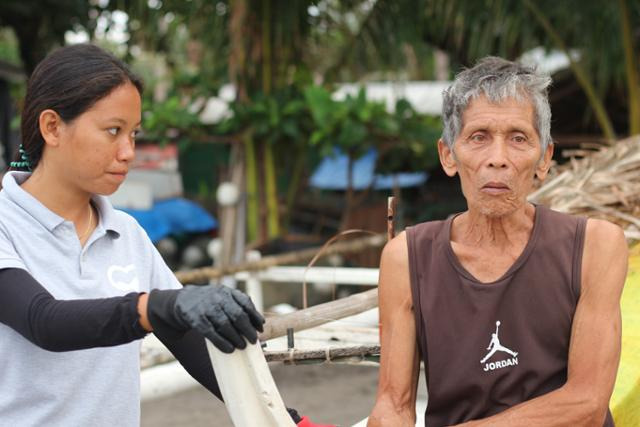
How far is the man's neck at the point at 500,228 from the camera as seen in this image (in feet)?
5.92

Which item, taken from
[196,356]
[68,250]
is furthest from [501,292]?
[68,250]

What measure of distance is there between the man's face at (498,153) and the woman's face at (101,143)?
70 cm

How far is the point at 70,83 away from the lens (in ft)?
4.87

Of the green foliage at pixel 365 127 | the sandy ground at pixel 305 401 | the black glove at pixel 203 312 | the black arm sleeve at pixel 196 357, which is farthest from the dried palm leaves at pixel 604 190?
the green foliage at pixel 365 127

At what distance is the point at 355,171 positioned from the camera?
35.5 feet

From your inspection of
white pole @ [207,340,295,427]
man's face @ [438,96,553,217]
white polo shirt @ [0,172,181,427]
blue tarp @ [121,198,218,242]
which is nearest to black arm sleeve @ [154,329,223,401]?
white polo shirt @ [0,172,181,427]

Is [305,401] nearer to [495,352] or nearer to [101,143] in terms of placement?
[495,352]

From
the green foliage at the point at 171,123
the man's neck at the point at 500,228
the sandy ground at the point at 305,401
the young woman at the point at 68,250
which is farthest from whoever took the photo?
the green foliage at the point at 171,123

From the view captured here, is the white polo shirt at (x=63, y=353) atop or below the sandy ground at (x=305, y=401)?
atop

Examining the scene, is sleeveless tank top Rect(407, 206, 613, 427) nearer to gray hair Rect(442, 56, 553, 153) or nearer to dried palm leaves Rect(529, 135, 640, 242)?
gray hair Rect(442, 56, 553, 153)

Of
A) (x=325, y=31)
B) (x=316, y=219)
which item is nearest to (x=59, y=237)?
(x=325, y=31)

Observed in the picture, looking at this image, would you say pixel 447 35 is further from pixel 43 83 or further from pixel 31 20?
pixel 43 83

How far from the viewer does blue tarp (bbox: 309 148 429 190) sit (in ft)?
34.1

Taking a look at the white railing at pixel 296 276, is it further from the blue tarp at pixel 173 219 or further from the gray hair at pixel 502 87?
the blue tarp at pixel 173 219
